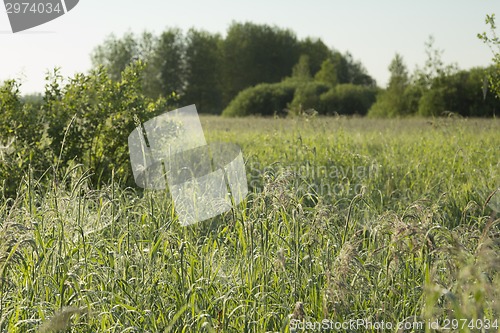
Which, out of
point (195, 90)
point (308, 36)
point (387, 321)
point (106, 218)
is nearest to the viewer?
point (387, 321)

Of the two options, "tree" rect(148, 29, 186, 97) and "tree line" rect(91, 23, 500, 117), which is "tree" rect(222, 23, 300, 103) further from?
"tree" rect(148, 29, 186, 97)

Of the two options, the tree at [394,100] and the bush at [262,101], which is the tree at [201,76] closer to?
the bush at [262,101]

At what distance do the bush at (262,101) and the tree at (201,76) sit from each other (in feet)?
47.3

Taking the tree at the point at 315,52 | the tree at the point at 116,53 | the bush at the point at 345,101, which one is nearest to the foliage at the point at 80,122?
the bush at the point at 345,101

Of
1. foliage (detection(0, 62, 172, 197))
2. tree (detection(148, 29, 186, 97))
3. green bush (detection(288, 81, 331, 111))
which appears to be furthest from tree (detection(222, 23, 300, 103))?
foliage (detection(0, 62, 172, 197))

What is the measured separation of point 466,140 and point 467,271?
8.50 m

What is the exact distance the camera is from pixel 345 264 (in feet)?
7.40

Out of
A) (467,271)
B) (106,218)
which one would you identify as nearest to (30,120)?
(106,218)

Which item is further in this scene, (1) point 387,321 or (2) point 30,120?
(2) point 30,120

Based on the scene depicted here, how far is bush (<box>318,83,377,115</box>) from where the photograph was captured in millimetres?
26969

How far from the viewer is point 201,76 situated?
145 feet

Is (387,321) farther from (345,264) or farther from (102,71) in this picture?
(102,71)

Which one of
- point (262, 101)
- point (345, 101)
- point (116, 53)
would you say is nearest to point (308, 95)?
point (345, 101)

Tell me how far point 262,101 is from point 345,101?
3.96 m
